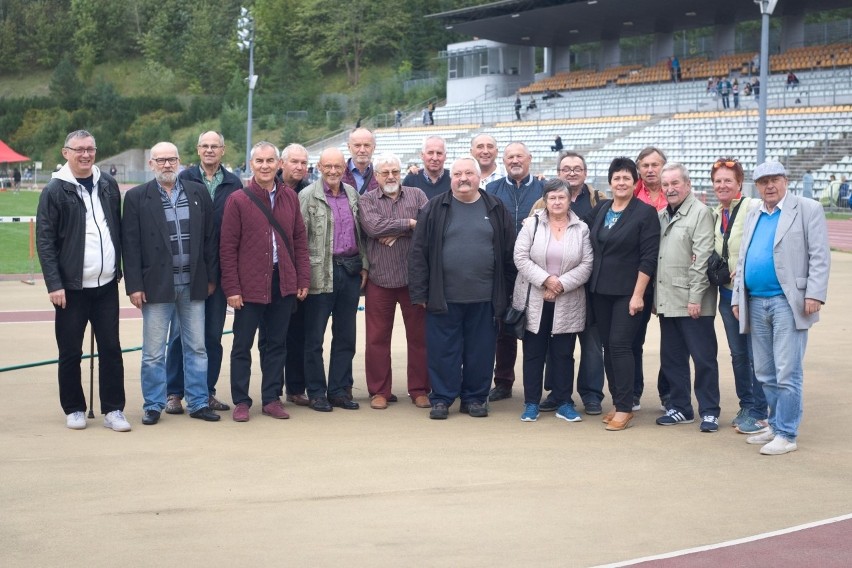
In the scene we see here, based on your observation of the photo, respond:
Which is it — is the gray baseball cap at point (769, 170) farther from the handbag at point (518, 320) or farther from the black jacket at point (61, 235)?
the black jacket at point (61, 235)

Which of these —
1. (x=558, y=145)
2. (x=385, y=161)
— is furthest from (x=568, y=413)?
(x=558, y=145)

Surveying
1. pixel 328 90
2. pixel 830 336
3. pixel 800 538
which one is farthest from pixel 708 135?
pixel 328 90

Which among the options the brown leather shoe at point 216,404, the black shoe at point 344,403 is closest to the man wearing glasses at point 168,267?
the brown leather shoe at point 216,404

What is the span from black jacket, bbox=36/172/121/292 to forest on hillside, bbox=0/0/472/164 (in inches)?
2299

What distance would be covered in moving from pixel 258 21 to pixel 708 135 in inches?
2339

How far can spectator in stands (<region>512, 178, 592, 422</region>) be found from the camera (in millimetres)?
7824

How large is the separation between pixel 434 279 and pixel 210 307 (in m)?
1.66

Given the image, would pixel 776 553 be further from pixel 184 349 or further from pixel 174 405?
pixel 174 405

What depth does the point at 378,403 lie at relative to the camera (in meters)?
8.39

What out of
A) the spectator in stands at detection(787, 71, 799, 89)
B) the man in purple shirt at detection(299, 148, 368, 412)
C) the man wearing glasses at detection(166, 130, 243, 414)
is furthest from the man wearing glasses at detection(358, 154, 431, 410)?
the spectator in stands at detection(787, 71, 799, 89)

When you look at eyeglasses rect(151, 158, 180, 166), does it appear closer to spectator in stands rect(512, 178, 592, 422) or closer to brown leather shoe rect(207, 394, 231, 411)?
brown leather shoe rect(207, 394, 231, 411)

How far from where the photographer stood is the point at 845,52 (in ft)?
146

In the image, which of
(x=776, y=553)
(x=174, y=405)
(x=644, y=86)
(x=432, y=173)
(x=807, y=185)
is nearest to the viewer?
(x=776, y=553)

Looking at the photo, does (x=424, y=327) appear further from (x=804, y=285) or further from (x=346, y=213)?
(x=804, y=285)
